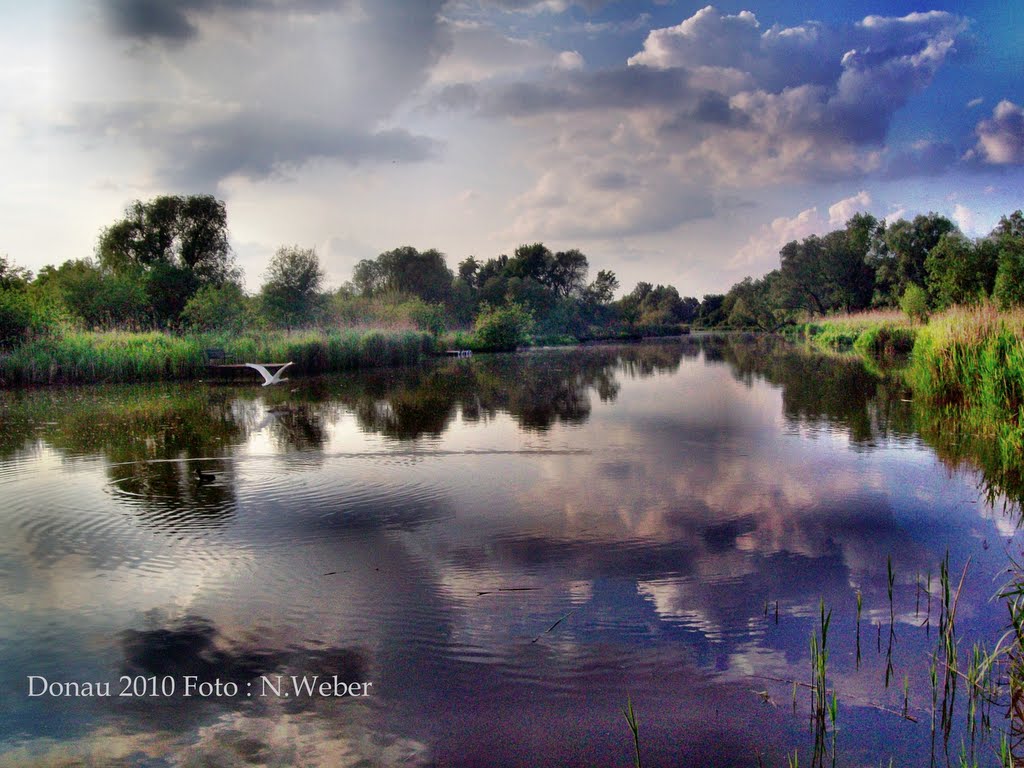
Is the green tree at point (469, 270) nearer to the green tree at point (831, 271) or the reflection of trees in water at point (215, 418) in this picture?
the green tree at point (831, 271)

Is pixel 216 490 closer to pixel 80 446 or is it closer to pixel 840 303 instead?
pixel 80 446

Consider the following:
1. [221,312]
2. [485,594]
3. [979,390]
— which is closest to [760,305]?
[221,312]

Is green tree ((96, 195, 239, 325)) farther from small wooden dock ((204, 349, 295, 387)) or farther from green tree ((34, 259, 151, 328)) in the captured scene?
small wooden dock ((204, 349, 295, 387))

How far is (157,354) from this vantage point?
23375 millimetres

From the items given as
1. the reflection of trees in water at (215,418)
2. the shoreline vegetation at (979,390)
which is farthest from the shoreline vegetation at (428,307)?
the reflection of trees in water at (215,418)

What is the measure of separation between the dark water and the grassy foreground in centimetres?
1330

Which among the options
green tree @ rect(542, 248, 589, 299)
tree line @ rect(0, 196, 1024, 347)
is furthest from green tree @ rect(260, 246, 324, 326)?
green tree @ rect(542, 248, 589, 299)

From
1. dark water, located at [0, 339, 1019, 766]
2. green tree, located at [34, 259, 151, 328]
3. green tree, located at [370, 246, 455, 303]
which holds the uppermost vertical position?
green tree, located at [370, 246, 455, 303]

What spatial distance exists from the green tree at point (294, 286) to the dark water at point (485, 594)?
3431cm

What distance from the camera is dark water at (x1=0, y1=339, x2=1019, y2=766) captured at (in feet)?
10.1

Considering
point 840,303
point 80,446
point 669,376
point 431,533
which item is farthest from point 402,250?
point 431,533

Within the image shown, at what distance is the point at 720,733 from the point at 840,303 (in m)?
76.6

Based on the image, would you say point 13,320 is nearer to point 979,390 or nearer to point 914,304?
point 979,390

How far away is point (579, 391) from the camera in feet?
61.7
